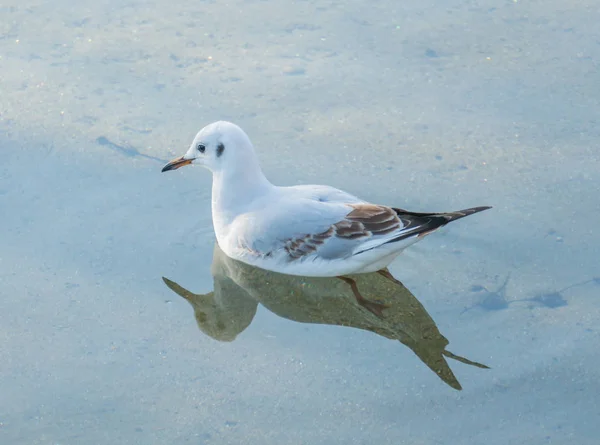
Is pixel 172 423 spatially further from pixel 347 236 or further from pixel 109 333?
pixel 347 236

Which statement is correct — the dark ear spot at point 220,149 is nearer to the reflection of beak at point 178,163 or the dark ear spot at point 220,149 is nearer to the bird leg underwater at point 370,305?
the reflection of beak at point 178,163

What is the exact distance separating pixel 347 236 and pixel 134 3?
3232 millimetres

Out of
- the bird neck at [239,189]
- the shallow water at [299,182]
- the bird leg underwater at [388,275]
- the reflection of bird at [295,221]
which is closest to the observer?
the shallow water at [299,182]

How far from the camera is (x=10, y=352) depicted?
14.5 feet

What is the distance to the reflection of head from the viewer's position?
4.59 meters

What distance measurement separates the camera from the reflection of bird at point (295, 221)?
4664mm

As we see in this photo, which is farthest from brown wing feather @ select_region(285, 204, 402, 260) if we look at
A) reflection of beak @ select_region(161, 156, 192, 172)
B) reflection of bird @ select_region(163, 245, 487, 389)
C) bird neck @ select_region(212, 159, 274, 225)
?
reflection of beak @ select_region(161, 156, 192, 172)

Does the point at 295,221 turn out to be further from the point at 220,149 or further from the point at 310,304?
the point at 220,149

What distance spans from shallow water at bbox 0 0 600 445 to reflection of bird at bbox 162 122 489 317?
16 centimetres

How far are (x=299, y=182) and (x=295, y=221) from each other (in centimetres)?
71

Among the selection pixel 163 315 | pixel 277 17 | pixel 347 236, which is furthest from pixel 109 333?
pixel 277 17

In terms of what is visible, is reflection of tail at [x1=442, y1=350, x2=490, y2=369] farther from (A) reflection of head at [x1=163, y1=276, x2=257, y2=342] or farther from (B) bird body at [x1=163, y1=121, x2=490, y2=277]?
(A) reflection of head at [x1=163, y1=276, x2=257, y2=342]

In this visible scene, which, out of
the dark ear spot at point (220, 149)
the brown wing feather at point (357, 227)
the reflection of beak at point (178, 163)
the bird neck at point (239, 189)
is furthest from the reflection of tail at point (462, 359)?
the reflection of beak at point (178, 163)

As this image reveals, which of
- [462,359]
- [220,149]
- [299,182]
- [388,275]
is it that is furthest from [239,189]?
[462,359]
